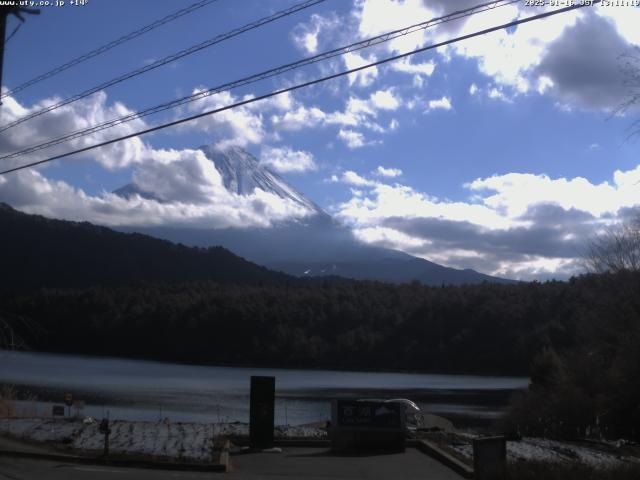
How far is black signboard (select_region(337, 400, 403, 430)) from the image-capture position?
21.2m

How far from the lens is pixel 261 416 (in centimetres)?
2016

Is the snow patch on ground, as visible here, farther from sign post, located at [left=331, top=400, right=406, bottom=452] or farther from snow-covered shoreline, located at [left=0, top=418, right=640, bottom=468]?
sign post, located at [left=331, top=400, right=406, bottom=452]

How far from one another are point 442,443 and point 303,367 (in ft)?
342

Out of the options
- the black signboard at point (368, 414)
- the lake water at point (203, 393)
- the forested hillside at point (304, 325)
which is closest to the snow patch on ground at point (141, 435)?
the black signboard at point (368, 414)

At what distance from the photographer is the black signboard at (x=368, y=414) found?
69.5 feet

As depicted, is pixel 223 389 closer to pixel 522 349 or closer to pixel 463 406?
pixel 463 406

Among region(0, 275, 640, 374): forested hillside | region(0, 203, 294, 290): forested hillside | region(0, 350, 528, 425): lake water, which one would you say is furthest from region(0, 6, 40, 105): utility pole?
region(0, 203, 294, 290): forested hillside

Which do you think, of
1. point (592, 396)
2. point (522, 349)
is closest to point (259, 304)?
point (522, 349)

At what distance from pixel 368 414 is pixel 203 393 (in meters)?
44.1

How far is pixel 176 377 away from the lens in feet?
279

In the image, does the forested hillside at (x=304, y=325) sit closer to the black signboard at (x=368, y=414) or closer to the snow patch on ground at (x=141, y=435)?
the snow patch on ground at (x=141, y=435)

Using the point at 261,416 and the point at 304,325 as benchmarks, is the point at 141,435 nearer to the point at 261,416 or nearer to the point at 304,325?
the point at 261,416

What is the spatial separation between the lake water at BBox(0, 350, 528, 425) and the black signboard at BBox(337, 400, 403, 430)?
721 inches

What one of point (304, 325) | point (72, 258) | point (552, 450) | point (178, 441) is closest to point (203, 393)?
point (178, 441)
